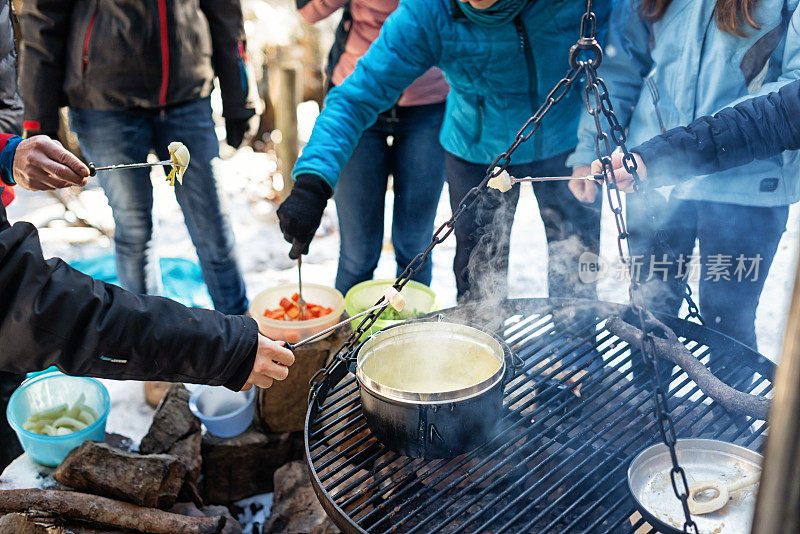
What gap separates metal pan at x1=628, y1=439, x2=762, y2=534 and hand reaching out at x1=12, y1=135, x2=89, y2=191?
7.85ft

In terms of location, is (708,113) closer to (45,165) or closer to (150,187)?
(45,165)

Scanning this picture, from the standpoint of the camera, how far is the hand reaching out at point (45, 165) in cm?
253

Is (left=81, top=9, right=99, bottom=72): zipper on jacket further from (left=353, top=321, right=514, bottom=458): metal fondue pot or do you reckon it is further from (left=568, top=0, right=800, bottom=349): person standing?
(left=568, top=0, right=800, bottom=349): person standing

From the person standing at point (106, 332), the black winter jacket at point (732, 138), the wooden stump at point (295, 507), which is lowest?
the wooden stump at point (295, 507)

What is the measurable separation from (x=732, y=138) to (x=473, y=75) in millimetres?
1190

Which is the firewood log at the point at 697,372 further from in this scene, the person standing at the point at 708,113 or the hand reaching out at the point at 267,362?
the hand reaching out at the point at 267,362

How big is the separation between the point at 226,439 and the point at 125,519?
2.90 ft

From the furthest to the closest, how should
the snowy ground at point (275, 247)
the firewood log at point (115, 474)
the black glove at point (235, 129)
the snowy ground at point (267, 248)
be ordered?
the snowy ground at point (275, 247), the snowy ground at point (267, 248), the black glove at point (235, 129), the firewood log at point (115, 474)

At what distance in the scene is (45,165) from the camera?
2551 millimetres

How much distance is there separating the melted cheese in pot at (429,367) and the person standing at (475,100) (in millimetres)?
789

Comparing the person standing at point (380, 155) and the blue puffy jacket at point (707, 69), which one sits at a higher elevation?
the blue puffy jacket at point (707, 69)

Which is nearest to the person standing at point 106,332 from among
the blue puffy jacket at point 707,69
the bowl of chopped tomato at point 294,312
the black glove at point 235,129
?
the bowl of chopped tomato at point 294,312

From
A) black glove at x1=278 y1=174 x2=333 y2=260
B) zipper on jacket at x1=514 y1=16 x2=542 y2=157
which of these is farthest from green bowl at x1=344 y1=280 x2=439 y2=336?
zipper on jacket at x1=514 y1=16 x2=542 y2=157

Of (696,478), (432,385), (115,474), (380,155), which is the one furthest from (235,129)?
(696,478)
